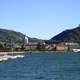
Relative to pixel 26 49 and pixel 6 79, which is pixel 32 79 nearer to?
pixel 6 79

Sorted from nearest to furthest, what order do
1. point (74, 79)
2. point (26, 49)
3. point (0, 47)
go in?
point (74, 79), point (0, 47), point (26, 49)

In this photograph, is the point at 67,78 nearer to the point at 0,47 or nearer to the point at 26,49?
the point at 0,47

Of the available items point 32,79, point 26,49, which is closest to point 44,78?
point 32,79

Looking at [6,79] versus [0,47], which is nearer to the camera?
[6,79]

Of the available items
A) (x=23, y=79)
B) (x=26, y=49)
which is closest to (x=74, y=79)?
(x=23, y=79)

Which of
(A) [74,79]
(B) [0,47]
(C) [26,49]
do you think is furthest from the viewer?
(C) [26,49]

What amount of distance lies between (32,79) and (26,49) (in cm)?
16306

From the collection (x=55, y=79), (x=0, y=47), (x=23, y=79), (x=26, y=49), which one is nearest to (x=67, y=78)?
(x=55, y=79)

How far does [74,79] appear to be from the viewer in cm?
3628

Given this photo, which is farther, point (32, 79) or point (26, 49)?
point (26, 49)

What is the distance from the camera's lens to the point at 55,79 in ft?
121

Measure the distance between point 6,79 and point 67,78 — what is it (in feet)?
16.7

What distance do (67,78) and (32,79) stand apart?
9.88ft

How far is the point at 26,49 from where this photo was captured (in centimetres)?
19988
